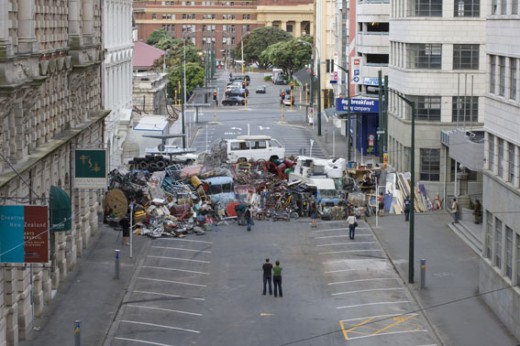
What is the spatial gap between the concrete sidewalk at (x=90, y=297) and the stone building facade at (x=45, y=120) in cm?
46

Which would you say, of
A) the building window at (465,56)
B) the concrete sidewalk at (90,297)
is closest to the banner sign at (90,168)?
the concrete sidewalk at (90,297)

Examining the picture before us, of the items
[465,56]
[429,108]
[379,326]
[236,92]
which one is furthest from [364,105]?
[236,92]

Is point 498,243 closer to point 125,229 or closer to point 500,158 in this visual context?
point 500,158

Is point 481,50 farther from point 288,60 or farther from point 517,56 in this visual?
point 288,60

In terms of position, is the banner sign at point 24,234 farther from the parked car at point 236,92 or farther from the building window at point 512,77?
the parked car at point 236,92

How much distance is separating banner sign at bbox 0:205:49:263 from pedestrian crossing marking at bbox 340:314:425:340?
10.1 m

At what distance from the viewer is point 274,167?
7044 centimetres

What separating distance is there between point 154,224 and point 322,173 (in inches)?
544

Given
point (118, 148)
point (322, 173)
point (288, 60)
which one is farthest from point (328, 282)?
point (288, 60)

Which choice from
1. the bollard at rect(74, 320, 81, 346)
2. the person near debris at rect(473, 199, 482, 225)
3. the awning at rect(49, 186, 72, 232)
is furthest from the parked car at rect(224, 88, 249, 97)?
the bollard at rect(74, 320, 81, 346)

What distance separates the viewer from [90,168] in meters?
47.1

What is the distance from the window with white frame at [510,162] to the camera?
128 ft

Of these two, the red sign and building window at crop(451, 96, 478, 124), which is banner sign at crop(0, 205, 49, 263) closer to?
the red sign

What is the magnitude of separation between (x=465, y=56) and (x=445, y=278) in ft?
74.0
